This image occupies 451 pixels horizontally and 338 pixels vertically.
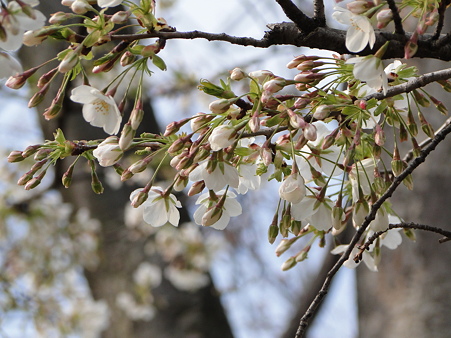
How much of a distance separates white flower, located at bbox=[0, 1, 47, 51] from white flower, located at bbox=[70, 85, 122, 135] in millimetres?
124

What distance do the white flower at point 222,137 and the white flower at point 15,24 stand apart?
0.27m

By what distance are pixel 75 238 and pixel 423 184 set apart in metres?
1.81

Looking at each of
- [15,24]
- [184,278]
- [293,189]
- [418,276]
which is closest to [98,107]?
[15,24]

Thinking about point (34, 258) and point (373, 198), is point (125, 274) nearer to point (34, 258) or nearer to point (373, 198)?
point (34, 258)

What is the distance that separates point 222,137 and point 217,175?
77 millimetres

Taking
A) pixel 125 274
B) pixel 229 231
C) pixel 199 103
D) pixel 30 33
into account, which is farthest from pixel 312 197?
pixel 229 231

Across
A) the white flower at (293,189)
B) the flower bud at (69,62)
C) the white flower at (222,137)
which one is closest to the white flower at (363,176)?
the white flower at (293,189)

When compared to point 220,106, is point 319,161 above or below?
below

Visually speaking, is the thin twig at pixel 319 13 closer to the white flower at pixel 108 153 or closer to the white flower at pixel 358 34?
the white flower at pixel 358 34

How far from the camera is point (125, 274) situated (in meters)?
3.12

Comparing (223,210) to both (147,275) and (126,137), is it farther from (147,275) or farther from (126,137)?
(147,275)

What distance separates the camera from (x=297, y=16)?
854 millimetres

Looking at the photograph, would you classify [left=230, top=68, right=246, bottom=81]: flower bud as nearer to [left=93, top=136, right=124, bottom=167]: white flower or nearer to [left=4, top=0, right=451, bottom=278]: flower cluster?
[left=4, top=0, right=451, bottom=278]: flower cluster

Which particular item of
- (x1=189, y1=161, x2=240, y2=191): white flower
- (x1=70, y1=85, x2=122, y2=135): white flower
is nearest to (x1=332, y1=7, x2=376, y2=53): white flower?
(x1=189, y1=161, x2=240, y2=191): white flower
